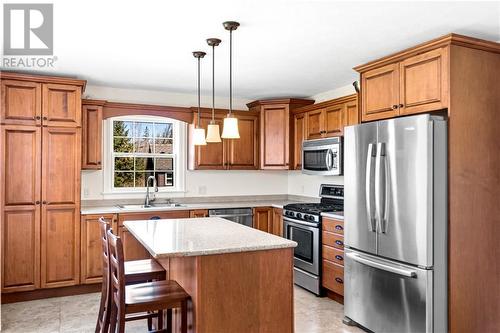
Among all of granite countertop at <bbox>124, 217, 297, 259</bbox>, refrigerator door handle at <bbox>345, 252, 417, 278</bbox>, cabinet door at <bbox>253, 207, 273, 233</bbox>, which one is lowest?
refrigerator door handle at <bbox>345, 252, 417, 278</bbox>

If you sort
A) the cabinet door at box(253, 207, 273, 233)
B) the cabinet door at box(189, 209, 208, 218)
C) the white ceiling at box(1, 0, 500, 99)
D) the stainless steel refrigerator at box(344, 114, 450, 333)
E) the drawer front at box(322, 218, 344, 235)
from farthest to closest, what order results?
1. the cabinet door at box(253, 207, 273, 233)
2. the cabinet door at box(189, 209, 208, 218)
3. the drawer front at box(322, 218, 344, 235)
4. the stainless steel refrigerator at box(344, 114, 450, 333)
5. the white ceiling at box(1, 0, 500, 99)

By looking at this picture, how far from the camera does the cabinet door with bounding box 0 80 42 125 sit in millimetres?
3952

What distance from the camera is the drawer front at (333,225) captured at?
3.85 m

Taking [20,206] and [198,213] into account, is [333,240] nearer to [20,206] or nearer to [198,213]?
[198,213]

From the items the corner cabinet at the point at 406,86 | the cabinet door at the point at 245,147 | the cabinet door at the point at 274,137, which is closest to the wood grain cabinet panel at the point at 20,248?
A: the cabinet door at the point at 245,147

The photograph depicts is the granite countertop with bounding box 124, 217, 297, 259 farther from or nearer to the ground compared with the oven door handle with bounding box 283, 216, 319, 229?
farther from the ground

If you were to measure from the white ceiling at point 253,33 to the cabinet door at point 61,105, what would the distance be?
192 mm

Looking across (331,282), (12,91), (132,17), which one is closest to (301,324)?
(331,282)

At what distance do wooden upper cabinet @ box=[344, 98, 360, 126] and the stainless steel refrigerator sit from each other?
32.9 inches

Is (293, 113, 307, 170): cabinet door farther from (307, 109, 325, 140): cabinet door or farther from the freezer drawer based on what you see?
the freezer drawer

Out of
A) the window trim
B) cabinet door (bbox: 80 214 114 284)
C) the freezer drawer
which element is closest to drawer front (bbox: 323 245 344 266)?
the freezer drawer

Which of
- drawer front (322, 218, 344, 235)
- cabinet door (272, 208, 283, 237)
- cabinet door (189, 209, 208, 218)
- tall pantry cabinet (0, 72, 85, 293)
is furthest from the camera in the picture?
cabinet door (272, 208, 283, 237)

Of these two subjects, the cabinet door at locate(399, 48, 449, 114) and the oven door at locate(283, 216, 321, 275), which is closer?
the cabinet door at locate(399, 48, 449, 114)

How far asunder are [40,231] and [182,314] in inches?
99.6
